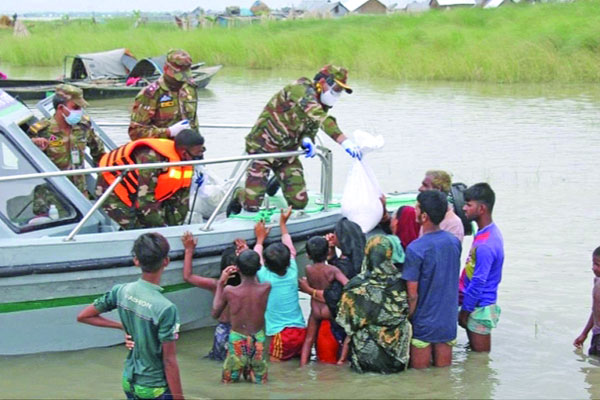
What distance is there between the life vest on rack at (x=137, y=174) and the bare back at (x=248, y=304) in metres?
1.06

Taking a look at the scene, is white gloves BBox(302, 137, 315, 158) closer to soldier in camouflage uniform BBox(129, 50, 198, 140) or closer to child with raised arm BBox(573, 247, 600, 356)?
soldier in camouflage uniform BBox(129, 50, 198, 140)

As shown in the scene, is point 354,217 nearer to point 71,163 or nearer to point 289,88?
point 289,88

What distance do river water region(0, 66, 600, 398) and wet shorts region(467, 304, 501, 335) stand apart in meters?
0.22

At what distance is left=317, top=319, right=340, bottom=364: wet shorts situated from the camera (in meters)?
6.54

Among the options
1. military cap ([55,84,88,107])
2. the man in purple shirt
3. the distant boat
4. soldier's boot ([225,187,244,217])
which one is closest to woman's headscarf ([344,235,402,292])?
the man in purple shirt

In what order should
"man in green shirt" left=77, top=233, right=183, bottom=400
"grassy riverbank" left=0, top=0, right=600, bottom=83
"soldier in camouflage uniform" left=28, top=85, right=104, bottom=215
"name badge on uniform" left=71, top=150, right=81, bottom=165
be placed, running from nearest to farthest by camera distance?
"man in green shirt" left=77, top=233, right=183, bottom=400
"soldier in camouflage uniform" left=28, top=85, right=104, bottom=215
"name badge on uniform" left=71, top=150, right=81, bottom=165
"grassy riverbank" left=0, top=0, right=600, bottom=83

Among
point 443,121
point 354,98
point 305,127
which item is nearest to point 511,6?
point 354,98

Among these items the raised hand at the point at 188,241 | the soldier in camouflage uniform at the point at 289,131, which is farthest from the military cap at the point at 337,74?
the raised hand at the point at 188,241

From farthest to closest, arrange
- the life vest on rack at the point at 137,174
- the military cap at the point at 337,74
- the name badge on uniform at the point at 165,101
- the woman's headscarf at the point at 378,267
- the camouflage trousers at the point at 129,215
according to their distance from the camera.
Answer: the name badge on uniform at the point at 165,101 < the military cap at the point at 337,74 < the camouflage trousers at the point at 129,215 < the life vest on rack at the point at 137,174 < the woman's headscarf at the point at 378,267

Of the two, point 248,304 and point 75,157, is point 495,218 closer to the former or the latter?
point 75,157

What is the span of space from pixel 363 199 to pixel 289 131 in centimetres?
74

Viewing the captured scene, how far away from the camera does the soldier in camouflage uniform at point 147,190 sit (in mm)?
6738

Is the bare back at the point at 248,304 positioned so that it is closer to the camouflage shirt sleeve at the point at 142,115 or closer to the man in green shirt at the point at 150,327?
the man in green shirt at the point at 150,327

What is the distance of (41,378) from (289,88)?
256 centimetres
